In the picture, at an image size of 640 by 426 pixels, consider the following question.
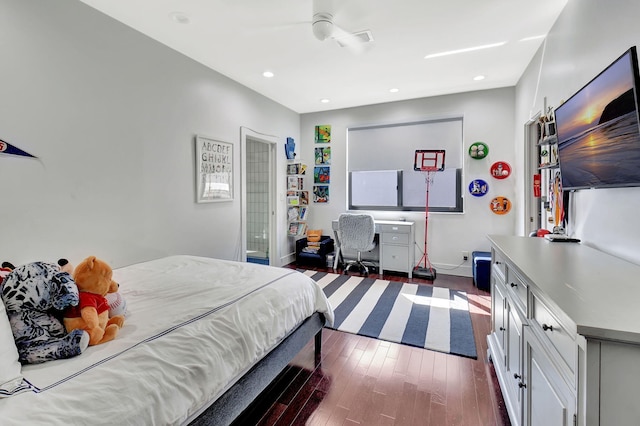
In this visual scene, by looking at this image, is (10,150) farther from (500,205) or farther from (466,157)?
(500,205)

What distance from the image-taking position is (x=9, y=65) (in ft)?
5.96

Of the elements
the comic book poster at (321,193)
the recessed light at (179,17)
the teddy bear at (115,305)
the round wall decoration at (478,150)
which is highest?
the recessed light at (179,17)

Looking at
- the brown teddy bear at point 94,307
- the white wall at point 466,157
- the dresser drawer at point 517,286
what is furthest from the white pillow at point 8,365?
the white wall at point 466,157

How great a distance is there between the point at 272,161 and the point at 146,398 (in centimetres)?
398

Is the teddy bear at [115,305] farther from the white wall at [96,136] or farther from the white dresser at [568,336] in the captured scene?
the white dresser at [568,336]

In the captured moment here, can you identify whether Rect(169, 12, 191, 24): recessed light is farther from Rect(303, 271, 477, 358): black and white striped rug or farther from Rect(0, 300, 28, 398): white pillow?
Rect(303, 271, 477, 358): black and white striped rug

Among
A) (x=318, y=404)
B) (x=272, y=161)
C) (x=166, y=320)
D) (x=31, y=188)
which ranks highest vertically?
(x=272, y=161)

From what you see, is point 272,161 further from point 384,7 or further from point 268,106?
point 384,7

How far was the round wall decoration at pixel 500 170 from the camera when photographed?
3.96m

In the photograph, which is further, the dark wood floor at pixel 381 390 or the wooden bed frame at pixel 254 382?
the dark wood floor at pixel 381 390

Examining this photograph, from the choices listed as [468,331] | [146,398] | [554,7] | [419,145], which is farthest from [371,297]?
[554,7]

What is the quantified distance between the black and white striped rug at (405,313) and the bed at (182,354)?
31.5 inches

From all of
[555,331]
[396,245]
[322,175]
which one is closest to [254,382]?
[555,331]

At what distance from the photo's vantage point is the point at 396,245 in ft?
14.1
